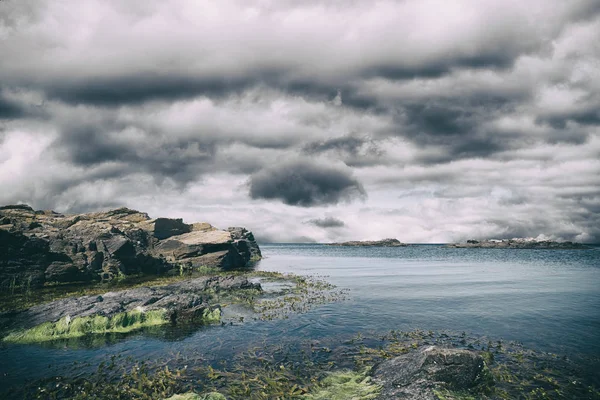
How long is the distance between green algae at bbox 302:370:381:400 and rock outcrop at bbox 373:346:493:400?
0.46 metres

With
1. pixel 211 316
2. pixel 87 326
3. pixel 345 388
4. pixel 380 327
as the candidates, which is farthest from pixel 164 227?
pixel 345 388

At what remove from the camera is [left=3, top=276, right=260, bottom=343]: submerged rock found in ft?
69.8

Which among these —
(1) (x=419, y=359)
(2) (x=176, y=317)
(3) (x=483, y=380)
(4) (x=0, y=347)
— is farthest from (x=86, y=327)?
(3) (x=483, y=380)

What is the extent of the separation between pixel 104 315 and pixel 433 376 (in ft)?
75.6

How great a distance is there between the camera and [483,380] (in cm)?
1333

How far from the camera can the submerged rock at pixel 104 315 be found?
2127 cm

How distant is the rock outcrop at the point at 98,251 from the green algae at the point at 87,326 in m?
24.1

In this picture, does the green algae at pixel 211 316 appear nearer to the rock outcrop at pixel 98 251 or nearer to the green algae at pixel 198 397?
the green algae at pixel 198 397

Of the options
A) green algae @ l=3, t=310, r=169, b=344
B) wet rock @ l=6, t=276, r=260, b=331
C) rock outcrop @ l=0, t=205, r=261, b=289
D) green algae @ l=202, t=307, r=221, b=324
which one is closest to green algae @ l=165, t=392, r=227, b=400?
green algae @ l=3, t=310, r=169, b=344

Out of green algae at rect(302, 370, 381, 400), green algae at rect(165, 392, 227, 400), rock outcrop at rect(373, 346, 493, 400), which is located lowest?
green algae at rect(302, 370, 381, 400)

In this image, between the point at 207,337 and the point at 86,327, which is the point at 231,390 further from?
the point at 86,327

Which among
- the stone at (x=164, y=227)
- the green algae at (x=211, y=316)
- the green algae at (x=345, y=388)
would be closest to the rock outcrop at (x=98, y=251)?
the stone at (x=164, y=227)

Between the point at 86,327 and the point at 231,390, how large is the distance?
1490 centimetres

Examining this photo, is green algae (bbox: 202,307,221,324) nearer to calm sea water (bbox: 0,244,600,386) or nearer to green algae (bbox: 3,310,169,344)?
calm sea water (bbox: 0,244,600,386)
